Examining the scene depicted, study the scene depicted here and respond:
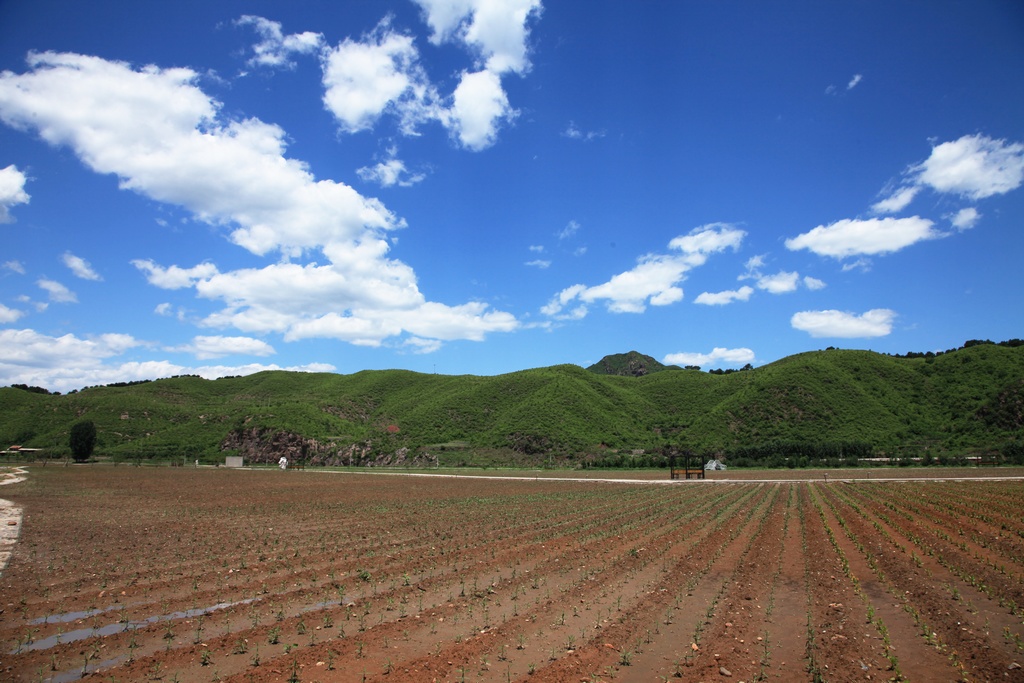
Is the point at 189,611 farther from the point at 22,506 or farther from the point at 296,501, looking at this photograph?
the point at 22,506

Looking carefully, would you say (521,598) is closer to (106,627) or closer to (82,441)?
(106,627)

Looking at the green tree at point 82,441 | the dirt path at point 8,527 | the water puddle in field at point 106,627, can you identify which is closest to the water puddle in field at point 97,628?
the water puddle in field at point 106,627

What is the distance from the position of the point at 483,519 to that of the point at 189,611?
560 inches

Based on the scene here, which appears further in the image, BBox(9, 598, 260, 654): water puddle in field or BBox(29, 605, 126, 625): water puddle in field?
BBox(29, 605, 126, 625): water puddle in field

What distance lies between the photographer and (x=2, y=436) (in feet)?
311

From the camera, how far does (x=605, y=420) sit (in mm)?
99250

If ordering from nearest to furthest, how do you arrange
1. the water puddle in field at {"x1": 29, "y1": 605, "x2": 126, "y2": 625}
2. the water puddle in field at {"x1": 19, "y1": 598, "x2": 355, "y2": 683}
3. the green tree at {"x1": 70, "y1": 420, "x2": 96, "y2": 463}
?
the water puddle in field at {"x1": 19, "y1": 598, "x2": 355, "y2": 683}
the water puddle in field at {"x1": 29, "y1": 605, "x2": 126, "y2": 625}
the green tree at {"x1": 70, "y1": 420, "x2": 96, "y2": 463}

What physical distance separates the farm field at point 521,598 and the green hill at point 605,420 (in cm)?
5807

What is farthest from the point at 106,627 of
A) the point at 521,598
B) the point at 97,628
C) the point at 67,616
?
the point at 521,598

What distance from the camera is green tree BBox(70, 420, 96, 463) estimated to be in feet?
255

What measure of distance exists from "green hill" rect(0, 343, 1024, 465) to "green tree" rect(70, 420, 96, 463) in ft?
15.1

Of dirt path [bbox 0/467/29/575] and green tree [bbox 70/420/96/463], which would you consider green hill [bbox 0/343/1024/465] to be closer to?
green tree [bbox 70/420/96/463]

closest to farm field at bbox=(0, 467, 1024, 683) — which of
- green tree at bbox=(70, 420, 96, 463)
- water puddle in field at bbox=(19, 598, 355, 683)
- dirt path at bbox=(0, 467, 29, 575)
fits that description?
water puddle in field at bbox=(19, 598, 355, 683)

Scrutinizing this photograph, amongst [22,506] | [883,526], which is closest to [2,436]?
[22,506]
